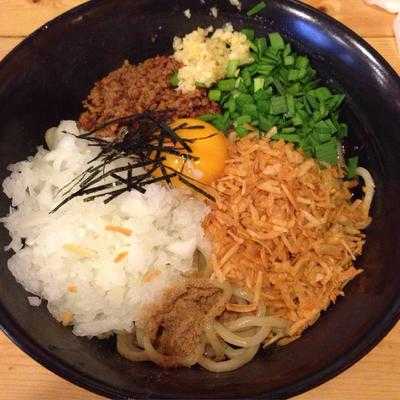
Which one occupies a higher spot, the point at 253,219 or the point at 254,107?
the point at 254,107

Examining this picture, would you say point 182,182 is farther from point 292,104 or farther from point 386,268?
point 386,268

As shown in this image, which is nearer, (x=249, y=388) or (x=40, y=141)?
(x=249, y=388)

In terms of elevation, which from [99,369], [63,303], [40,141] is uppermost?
[40,141]

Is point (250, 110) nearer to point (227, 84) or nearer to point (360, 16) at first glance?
point (227, 84)

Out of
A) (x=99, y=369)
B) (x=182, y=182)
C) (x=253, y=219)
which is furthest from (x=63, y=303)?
(x=253, y=219)

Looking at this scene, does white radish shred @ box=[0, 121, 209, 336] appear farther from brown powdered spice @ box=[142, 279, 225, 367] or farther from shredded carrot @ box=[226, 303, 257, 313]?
shredded carrot @ box=[226, 303, 257, 313]

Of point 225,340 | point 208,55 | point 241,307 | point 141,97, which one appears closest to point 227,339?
point 225,340

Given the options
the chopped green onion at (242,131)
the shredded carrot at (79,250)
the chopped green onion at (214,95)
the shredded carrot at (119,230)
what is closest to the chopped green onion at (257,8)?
the chopped green onion at (214,95)
